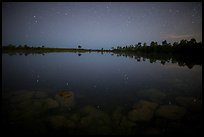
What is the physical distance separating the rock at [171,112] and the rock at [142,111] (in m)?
0.42

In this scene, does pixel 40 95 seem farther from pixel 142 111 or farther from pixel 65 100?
pixel 142 111

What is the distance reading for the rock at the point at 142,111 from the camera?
8.72 m

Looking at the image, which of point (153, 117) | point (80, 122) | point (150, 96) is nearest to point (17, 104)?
point (80, 122)

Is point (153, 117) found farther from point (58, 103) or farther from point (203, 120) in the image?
point (58, 103)

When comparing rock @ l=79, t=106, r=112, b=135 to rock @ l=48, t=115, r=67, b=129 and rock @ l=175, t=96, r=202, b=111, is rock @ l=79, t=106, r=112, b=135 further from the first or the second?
rock @ l=175, t=96, r=202, b=111

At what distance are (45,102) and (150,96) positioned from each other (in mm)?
7633

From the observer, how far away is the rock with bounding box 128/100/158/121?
8719 mm

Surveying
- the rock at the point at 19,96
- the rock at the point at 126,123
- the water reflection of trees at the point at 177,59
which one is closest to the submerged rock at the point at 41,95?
the rock at the point at 19,96

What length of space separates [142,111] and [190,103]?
4.03 metres

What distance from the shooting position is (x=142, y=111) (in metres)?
9.55

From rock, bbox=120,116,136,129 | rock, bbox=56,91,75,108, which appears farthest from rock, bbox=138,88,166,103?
rock, bbox=56,91,75,108

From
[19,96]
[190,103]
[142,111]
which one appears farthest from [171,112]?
[19,96]

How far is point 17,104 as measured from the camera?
Result: 10.1 meters

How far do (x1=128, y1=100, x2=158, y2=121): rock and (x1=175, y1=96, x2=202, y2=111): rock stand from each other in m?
1.97
